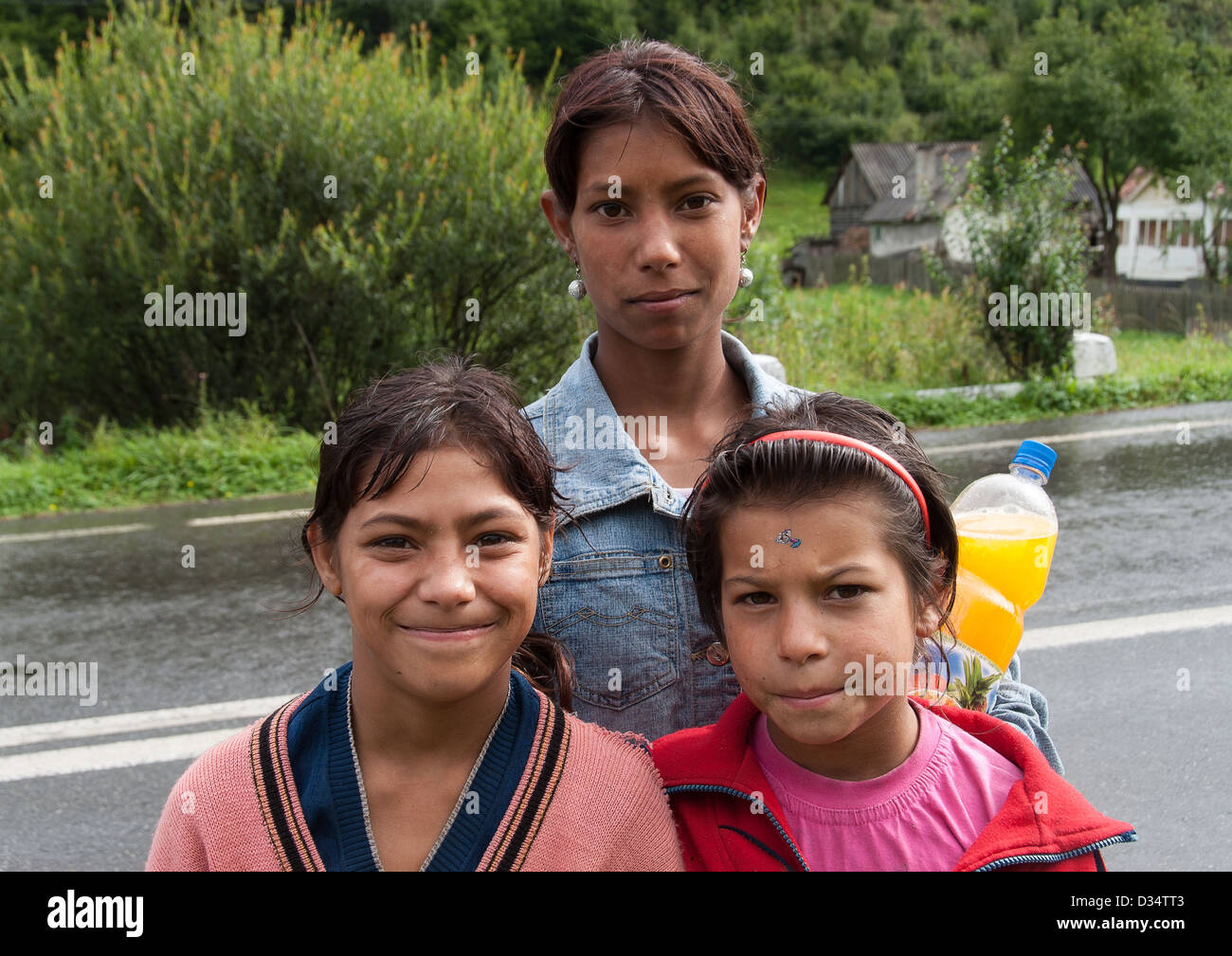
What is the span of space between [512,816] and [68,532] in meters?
6.89

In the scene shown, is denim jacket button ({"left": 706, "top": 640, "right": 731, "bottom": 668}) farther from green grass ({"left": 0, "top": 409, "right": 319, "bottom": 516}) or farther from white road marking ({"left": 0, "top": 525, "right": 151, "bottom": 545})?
green grass ({"left": 0, "top": 409, "right": 319, "bottom": 516})

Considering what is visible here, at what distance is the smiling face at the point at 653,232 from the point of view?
2025 mm

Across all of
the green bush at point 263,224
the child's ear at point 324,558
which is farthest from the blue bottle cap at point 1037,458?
the green bush at point 263,224

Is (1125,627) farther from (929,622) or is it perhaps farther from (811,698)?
(811,698)

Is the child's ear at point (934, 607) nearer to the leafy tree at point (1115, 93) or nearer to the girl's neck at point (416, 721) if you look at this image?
the girl's neck at point (416, 721)

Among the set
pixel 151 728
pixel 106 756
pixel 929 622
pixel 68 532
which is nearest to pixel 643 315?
pixel 929 622

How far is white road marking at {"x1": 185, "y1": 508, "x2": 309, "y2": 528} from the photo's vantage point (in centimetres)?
779

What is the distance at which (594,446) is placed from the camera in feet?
7.01

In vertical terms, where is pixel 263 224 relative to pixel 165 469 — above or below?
above

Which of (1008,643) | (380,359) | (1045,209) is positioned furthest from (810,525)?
(1045,209)

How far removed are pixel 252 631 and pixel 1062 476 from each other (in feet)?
18.1

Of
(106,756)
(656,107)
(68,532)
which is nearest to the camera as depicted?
(656,107)

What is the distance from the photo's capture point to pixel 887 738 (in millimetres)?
1792

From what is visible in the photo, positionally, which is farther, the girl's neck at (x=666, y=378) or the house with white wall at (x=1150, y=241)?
the house with white wall at (x=1150, y=241)
